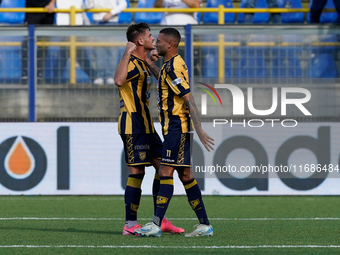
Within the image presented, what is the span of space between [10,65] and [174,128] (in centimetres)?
541

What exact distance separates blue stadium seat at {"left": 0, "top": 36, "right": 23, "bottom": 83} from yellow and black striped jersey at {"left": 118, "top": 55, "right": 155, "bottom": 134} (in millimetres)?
4834

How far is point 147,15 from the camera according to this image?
12.0 m

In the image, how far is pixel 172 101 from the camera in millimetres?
5695

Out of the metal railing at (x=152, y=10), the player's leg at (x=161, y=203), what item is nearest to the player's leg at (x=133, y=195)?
the player's leg at (x=161, y=203)

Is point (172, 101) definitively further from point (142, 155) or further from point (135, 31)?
point (135, 31)

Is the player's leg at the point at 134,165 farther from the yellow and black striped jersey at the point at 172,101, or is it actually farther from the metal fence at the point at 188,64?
the metal fence at the point at 188,64

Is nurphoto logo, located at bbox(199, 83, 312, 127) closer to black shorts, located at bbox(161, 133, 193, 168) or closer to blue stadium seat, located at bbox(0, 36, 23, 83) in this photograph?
blue stadium seat, located at bbox(0, 36, 23, 83)

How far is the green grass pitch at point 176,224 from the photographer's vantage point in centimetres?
501

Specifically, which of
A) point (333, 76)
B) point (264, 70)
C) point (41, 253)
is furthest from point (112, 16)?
point (41, 253)

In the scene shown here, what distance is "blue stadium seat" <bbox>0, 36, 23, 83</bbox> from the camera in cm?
1034

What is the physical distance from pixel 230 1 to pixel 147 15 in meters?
1.54

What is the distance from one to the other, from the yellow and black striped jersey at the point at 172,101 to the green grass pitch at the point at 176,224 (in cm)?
94

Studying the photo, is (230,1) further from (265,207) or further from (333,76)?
(265,207)

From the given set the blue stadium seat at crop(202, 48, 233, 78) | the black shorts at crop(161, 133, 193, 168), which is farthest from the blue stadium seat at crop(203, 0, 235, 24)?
the black shorts at crop(161, 133, 193, 168)
